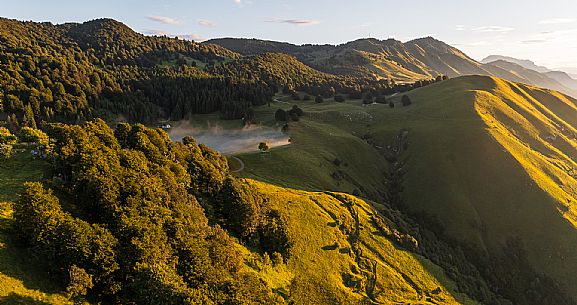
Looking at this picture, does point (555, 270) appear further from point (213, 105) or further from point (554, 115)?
point (213, 105)

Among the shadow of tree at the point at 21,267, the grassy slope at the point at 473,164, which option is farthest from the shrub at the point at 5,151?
the grassy slope at the point at 473,164

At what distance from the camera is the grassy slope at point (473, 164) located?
254ft

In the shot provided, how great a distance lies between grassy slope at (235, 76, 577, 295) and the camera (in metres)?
77.6

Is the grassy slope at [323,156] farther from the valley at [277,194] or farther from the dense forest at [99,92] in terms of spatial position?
the dense forest at [99,92]

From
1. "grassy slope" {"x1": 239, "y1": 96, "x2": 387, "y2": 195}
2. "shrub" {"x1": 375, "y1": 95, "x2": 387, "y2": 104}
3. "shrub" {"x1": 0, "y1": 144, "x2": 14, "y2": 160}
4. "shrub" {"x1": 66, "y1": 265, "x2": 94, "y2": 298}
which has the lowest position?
"grassy slope" {"x1": 239, "y1": 96, "x2": 387, "y2": 195}

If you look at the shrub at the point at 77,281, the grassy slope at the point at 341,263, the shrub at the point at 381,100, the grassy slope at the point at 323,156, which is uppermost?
the shrub at the point at 381,100

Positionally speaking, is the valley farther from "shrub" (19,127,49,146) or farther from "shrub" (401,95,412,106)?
"shrub" (401,95,412,106)

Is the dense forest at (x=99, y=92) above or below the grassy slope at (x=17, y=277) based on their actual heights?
above

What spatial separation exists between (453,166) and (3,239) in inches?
3946

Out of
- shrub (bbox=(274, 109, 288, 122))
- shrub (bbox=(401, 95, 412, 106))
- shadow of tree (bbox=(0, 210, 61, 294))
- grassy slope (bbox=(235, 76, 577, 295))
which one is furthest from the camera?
shrub (bbox=(401, 95, 412, 106))

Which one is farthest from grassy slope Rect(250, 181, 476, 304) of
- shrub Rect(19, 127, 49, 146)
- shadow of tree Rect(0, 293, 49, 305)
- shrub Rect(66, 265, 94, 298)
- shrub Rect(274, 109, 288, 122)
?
shrub Rect(274, 109, 288, 122)

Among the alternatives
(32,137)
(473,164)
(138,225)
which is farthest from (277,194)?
(473,164)

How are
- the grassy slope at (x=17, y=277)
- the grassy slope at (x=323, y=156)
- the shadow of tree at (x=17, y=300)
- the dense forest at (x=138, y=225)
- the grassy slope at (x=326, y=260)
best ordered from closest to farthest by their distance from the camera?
the shadow of tree at (x=17, y=300) < the grassy slope at (x=17, y=277) < the dense forest at (x=138, y=225) < the grassy slope at (x=326, y=260) < the grassy slope at (x=323, y=156)

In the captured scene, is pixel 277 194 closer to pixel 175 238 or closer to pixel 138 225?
pixel 175 238
